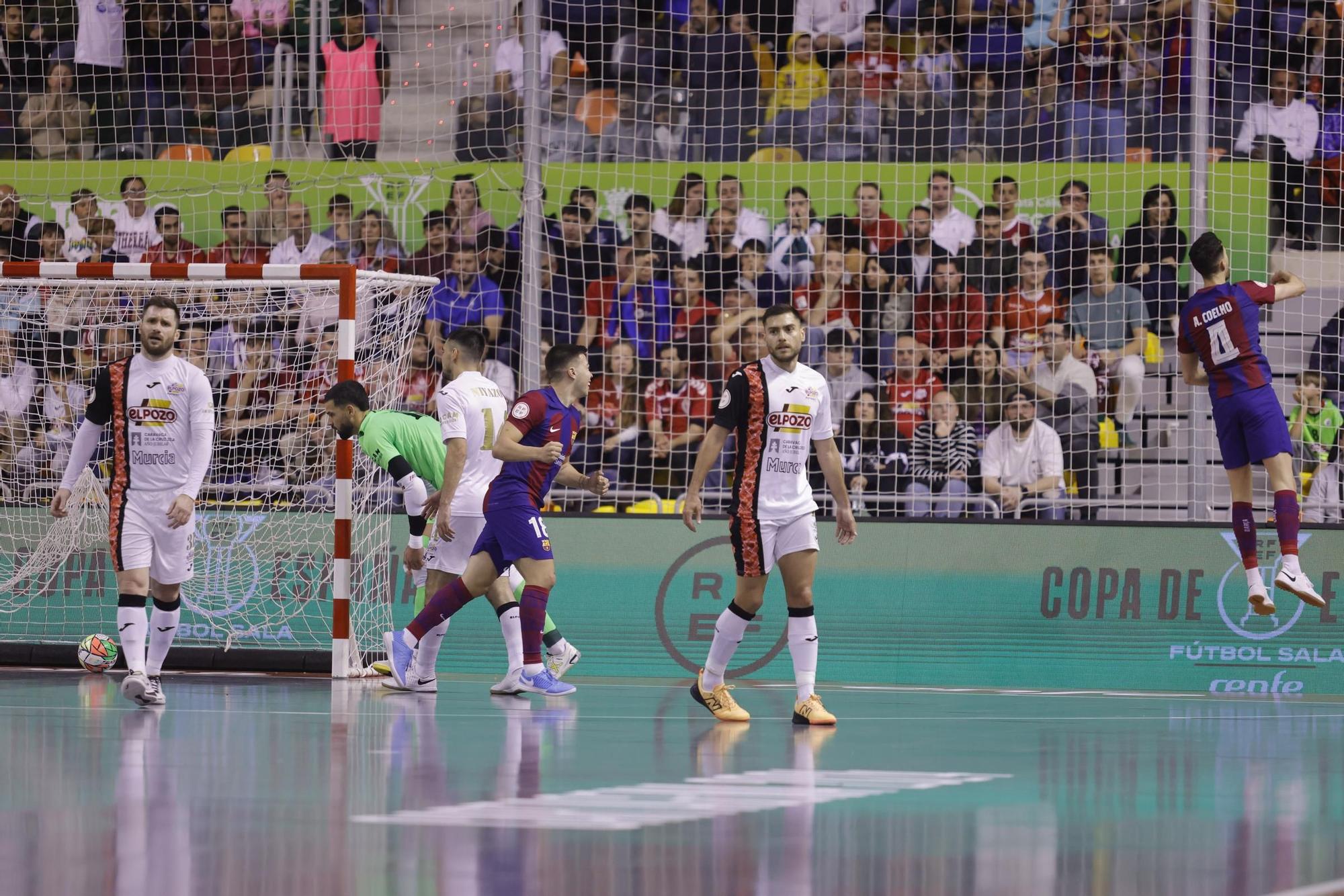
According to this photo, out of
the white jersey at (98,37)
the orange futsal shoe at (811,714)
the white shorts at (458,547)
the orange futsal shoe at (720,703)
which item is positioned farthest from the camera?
the white jersey at (98,37)

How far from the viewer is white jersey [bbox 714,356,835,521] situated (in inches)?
379

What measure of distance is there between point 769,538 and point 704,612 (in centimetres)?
379

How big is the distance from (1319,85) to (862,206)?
4605 millimetres

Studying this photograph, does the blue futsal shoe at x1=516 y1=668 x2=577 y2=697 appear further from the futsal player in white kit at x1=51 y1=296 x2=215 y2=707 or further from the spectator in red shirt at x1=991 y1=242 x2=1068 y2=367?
the spectator in red shirt at x1=991 y1=242 x2=1068 y2=367

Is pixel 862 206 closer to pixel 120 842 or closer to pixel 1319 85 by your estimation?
pixel 1319 85

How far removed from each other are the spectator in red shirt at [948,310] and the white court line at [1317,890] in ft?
36.8

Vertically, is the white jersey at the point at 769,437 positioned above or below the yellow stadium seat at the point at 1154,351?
below

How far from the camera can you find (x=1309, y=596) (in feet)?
32.6

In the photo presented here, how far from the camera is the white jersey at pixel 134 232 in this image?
54.9ft

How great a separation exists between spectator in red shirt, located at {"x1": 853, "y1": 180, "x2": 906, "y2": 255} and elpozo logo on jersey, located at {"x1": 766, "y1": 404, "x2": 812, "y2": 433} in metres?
6.63

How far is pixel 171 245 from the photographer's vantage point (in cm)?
1678

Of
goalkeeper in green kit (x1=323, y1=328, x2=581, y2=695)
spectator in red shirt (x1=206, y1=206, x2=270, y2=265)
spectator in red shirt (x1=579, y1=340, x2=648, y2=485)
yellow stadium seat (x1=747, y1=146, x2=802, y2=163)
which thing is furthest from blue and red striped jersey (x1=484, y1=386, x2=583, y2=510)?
spectator in red shirt (x1=206, y1=206, x2=270, y2=265)

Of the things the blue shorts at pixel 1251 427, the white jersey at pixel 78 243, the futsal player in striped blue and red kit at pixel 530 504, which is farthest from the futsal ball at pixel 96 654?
the blue shorts at pixel 1251 427

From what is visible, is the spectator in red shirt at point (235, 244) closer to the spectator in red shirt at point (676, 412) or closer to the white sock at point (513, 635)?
the spectator in red shirt at point (676, 412)
